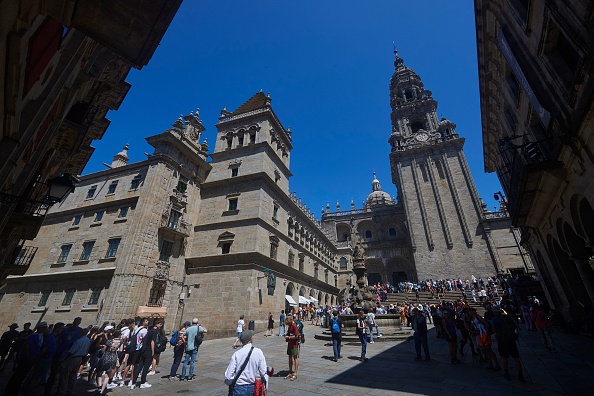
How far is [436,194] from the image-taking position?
131 ft

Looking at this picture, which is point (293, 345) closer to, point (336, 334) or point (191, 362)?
point (336, 334)

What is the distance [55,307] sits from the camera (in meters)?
19.3

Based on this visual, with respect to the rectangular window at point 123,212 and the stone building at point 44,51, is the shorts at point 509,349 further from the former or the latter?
the rectangular window at point 123,212

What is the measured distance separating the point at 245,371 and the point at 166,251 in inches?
771

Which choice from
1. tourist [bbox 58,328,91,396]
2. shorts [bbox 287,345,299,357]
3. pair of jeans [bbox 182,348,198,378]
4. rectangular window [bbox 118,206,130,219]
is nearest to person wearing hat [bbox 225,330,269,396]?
shorts [bbox 287,345,299,357]

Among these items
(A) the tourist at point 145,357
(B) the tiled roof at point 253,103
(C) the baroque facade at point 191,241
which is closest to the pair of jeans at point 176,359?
(A) the tourist at point 145,357

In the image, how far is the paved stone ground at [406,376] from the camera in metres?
6.05

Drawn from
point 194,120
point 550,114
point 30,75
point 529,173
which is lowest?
point 30,75

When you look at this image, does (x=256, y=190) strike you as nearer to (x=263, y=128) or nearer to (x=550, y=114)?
(x=263, y=128)

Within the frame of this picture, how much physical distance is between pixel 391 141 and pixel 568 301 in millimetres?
38868

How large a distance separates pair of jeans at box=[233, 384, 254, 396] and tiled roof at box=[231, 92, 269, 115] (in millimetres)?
28683

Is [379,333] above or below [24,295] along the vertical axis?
below

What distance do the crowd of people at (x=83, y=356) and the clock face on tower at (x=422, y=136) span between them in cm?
4701

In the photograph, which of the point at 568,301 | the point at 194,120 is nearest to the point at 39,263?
the point at 194,120
